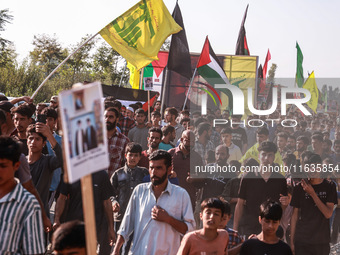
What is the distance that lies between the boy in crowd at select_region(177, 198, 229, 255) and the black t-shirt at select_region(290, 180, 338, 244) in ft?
6.61

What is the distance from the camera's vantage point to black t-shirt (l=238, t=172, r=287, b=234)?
6.90 metres

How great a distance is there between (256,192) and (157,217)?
213cm

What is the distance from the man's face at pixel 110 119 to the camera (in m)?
7.88

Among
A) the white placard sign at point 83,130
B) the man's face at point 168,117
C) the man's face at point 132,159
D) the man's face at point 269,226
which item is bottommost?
the man's face at point 269,226

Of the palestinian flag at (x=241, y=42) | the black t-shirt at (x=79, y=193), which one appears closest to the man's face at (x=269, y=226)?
the black t-shirt at (x=79, y=193)

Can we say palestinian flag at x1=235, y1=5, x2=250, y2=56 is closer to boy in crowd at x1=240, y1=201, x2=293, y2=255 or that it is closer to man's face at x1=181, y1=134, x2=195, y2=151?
man's face at x1=181, y1=134, x2=195, y2=151

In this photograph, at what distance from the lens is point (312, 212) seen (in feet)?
22.4

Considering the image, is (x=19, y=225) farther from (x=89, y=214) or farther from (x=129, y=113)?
(x=129, y=113)

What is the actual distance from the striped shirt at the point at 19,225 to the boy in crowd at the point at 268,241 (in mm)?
2027

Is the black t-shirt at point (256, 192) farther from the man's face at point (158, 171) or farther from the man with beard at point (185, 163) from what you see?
the man's face at point (158, 171)

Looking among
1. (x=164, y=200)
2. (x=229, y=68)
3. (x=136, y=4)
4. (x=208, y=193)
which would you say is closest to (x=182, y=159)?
(x=208, y=193)

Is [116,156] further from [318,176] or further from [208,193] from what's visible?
[318,176]

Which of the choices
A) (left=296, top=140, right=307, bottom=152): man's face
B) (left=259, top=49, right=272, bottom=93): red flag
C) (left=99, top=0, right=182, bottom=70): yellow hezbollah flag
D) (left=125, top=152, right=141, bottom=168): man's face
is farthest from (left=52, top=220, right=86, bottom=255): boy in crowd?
(left=259, top=49, right=272, bottom=93): red flag

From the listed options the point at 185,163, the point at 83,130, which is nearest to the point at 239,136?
the point at 185,163
